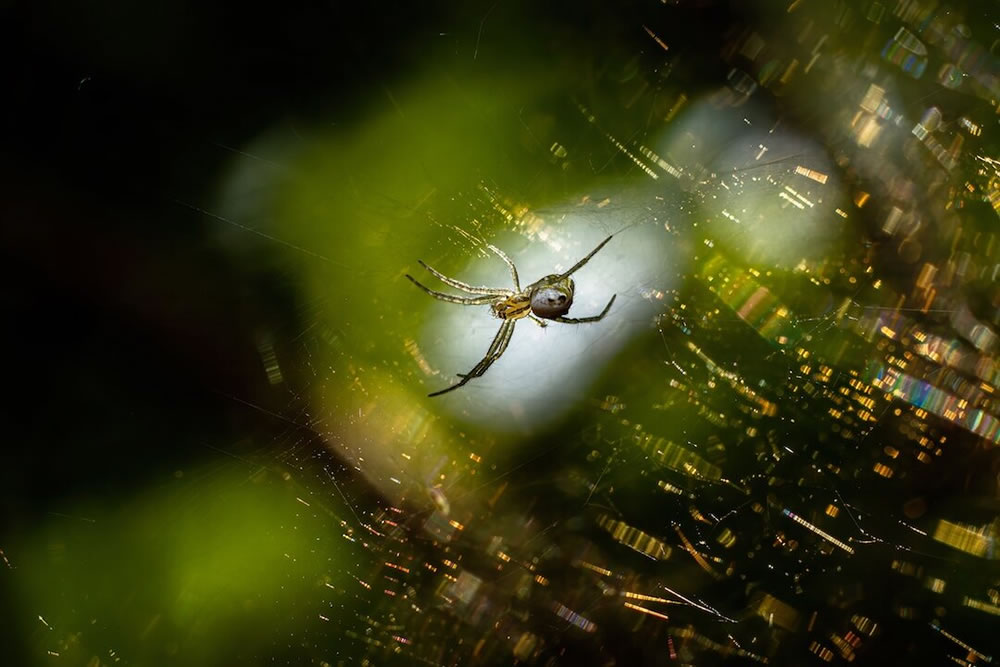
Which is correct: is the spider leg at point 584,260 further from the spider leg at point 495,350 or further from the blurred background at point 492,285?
the spider leg at point 495,350

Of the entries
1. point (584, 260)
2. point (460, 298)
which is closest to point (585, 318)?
point (584, 260)

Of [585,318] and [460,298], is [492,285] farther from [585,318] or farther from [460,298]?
[585,318]

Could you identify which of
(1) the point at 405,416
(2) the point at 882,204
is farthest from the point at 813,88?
(1) the point at 405,416

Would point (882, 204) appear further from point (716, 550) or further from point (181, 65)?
point (181, 65)

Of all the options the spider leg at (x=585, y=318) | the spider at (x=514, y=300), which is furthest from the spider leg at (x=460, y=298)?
the spider leg at (x=585, y=318)

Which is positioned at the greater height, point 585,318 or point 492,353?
point 585,318

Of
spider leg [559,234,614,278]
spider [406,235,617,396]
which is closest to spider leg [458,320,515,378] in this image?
spider [406,235,617,396]
